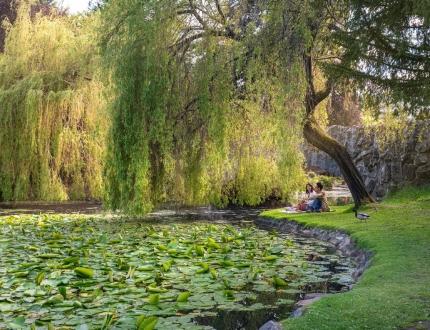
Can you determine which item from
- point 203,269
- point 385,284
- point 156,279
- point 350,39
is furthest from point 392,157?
point 156,279

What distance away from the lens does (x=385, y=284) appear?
235 inches

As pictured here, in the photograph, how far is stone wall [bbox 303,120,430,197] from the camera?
16281 millimetres

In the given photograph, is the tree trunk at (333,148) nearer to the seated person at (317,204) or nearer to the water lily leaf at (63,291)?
the seated person at (317,204)

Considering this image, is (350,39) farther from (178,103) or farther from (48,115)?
(48,115)

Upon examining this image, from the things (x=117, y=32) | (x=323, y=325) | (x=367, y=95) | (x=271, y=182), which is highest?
(x=117, y=32)

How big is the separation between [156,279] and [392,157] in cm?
1268

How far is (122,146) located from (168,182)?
5.29 ft

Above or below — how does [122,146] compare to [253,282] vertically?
above

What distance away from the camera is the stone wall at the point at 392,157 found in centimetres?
1628

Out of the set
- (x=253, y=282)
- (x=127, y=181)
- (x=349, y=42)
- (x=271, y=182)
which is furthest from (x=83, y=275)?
(x=271, y=182)

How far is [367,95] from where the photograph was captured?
29.6ft

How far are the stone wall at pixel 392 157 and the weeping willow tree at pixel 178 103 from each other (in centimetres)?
373

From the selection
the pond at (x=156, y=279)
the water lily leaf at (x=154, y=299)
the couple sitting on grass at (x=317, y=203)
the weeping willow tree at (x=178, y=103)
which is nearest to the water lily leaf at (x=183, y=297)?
the pond at (x=156, y=279)

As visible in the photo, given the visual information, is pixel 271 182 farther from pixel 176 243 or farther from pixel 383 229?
pixel 176 243
